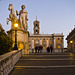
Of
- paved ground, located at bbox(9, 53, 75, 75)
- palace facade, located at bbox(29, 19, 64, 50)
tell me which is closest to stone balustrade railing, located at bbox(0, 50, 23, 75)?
paved ground, located at bbox(9, 53, 75, 75)

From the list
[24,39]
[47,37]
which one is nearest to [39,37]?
[47,37]

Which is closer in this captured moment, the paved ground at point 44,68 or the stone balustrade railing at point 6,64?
the stone balustrade railing at point 6,64

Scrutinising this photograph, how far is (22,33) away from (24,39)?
4.65 feet

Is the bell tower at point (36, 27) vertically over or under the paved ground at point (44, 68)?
over

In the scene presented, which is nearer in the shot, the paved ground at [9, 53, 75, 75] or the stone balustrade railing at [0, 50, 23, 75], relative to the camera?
the stone balustrade railing at [0, 50, 23, 75]

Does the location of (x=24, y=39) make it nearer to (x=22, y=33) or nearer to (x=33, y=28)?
(x=22, y=33)

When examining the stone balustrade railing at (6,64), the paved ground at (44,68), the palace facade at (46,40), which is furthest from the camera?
the palace facade at (46,40)

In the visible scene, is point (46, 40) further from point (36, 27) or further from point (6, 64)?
point (6, 64)

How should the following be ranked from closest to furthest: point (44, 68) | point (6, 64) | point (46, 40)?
point (6, 64) < point (44, 68) < point (46, 40)

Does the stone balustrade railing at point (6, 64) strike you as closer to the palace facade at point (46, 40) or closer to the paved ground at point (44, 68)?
the paved ground at point (44, 68)

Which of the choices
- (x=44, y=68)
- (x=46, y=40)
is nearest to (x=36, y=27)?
(x=46, y=40)

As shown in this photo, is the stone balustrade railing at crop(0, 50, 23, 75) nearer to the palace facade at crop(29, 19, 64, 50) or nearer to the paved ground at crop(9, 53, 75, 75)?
the paved ground at crop(9, 53, 75, 75)

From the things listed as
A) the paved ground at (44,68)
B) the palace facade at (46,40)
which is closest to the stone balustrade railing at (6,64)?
the paved ground at (44,68)

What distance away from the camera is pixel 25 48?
2020 cm
